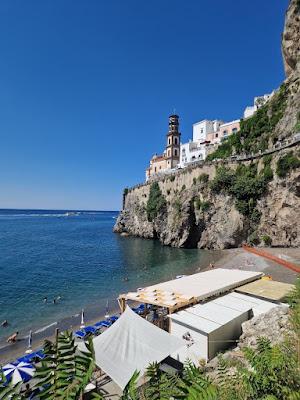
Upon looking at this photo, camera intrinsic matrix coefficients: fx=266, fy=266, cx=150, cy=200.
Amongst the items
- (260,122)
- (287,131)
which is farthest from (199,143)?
(287,131)

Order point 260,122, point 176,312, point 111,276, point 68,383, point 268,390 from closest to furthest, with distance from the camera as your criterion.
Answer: point 68,383
point 268,390
point 176,312
point 111,276
point 260,122

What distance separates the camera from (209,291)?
1464 cm

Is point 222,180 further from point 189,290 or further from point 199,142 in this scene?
point 199,142

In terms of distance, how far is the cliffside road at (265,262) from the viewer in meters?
24.9

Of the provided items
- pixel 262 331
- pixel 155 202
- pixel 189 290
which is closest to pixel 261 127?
pixel 155 202

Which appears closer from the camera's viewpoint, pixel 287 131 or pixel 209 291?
pixel 209 291

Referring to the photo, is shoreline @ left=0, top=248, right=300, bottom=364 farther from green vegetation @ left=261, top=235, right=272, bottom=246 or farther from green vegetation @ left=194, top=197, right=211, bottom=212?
green vegetation @ left=194, top=197, right=211, bottom=212

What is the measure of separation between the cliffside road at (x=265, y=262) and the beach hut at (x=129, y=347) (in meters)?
17.3

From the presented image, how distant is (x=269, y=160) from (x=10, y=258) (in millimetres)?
40709

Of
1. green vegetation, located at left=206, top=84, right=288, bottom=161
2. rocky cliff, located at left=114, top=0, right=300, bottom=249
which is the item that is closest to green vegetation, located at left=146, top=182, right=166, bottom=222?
rocky cliff, located at left=114, top=0, right=300, bottom=249

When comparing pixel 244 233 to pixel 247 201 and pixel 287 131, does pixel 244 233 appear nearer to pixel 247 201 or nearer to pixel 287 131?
pixel 247 201

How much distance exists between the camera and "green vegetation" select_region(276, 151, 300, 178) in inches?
1308

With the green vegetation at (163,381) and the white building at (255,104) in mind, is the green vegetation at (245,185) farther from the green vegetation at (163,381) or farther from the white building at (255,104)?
the green vegetation at (163,381)

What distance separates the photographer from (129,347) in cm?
955
